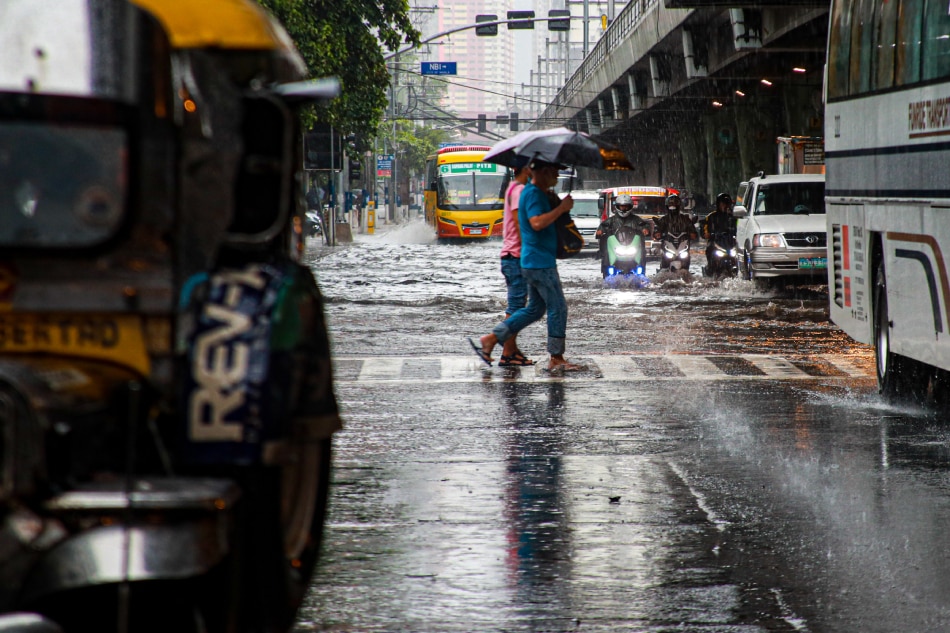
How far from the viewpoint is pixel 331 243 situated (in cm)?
4488

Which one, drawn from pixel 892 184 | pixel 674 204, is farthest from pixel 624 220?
pixel 892 184

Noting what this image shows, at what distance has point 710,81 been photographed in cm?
4419

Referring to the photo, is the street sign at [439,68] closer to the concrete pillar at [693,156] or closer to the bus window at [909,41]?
the concrete pillar at [693,156]

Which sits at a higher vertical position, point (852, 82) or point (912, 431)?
point (852, 82)

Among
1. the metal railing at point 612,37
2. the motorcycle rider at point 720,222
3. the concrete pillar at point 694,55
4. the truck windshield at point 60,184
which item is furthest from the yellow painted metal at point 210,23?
the metal railing at point 612,37

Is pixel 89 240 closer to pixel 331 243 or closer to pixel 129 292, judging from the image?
pixel 129 292

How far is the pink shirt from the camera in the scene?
1246 centimetres

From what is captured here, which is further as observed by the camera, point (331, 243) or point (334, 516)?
point (331, 243)

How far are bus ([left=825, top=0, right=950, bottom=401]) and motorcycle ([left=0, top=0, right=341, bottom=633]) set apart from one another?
5.84m

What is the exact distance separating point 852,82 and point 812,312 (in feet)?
26.4

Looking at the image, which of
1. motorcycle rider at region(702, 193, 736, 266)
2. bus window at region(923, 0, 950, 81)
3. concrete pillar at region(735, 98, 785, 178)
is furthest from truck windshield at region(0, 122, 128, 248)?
concrete pillar at region(735, 98, 785, 178)

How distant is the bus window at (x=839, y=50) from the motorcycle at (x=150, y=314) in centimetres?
827

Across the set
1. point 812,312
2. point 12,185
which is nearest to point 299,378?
point 12,185

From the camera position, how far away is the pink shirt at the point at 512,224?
1246 centimetres
